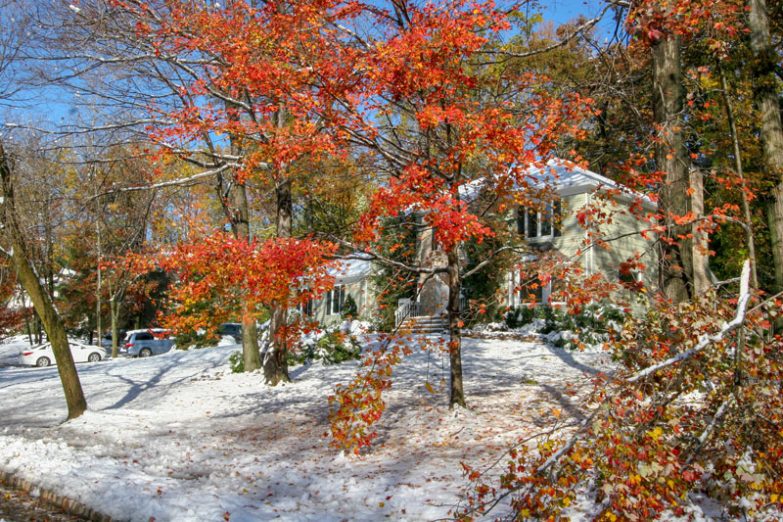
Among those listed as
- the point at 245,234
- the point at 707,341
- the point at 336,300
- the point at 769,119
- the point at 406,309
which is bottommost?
the point at 406,309

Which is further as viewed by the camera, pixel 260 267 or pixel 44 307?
pixel 44 307

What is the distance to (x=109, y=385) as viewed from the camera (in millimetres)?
17422

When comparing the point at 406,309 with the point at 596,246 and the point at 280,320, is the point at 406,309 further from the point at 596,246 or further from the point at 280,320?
the point at 280,320

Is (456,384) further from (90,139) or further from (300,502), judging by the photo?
(90,139)

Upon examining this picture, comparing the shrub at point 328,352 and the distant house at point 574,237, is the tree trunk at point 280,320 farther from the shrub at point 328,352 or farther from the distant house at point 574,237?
the distant house at point 574,237

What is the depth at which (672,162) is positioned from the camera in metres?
8.84

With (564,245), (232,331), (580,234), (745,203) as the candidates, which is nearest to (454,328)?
(745,203)

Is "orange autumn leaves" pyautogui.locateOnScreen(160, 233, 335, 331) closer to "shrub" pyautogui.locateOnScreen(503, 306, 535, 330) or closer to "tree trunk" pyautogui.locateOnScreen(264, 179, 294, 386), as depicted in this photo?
"tree trunk" pyautogui.locateOnScreen(264, 179, 294, 386)

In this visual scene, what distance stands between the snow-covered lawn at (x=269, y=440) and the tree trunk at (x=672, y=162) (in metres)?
1.69

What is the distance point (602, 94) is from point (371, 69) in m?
3.68

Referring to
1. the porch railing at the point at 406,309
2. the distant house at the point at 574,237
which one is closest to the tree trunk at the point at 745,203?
the distant house at the point at 574,237

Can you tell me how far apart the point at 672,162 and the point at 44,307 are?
11.1 metres

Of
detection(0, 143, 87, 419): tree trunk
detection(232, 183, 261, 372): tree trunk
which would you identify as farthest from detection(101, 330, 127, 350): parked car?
detection(0, 143, 87, 419): tree trunk

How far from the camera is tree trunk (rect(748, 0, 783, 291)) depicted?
9508mm
